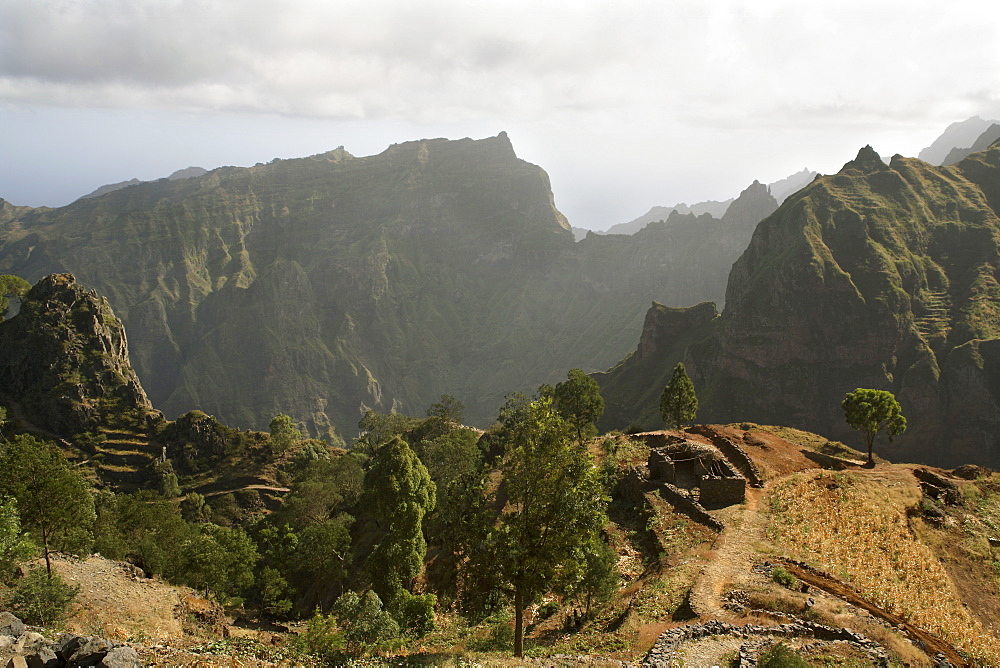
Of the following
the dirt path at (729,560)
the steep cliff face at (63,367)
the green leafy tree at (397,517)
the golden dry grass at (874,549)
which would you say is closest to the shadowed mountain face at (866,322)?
Answer: the golden dry grass at (874,549)

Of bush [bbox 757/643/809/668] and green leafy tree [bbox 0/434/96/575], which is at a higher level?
green leafy tree [bbox 0/434/96/575]

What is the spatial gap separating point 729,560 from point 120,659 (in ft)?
102

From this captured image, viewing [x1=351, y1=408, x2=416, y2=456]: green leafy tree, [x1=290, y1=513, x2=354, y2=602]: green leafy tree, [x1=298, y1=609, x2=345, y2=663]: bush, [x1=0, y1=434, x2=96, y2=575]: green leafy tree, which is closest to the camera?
[x1=298, y1=609, x2=345, y2=663]: bush

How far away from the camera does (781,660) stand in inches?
748

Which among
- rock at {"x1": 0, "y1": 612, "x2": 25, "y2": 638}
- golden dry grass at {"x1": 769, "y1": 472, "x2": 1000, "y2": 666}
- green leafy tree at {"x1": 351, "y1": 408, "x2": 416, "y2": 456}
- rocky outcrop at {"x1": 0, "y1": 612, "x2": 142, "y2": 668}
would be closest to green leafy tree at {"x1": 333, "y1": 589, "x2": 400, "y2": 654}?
rocky outcrop at {"x1": 0, "y1": 612, "x2": 142, "y2": 668}

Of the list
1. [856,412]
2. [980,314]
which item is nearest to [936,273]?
[980,314]

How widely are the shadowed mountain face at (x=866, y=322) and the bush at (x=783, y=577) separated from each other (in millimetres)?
122495

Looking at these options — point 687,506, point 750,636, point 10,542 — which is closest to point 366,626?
point 10,542

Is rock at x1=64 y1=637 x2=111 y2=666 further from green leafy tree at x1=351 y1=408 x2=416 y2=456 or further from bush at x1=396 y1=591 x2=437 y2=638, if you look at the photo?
green leafy tree at x1=351 y1=408 x2=416 y2=456

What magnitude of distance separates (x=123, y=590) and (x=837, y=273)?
183109 millimetres

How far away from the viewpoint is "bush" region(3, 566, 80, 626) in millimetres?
23188

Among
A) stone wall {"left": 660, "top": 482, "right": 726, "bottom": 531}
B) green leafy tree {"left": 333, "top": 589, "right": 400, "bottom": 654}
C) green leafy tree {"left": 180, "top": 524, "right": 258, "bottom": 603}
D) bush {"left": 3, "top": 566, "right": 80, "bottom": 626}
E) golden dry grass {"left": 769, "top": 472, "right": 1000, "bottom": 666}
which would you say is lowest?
green leafy tree {"left": 180, "top": 524, "right": 258, "bottom": 603}

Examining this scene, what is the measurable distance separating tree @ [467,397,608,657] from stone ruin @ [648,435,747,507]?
26.2 metres

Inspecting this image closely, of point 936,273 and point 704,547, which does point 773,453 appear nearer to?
point 704,547
